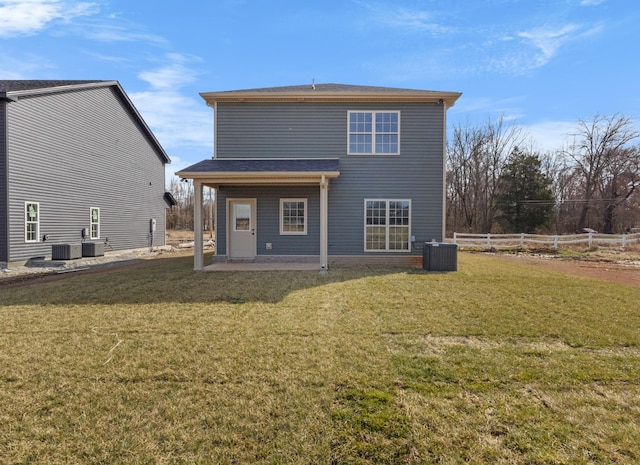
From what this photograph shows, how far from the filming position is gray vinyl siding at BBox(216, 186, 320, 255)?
11.4 metres

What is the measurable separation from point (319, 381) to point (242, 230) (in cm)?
894

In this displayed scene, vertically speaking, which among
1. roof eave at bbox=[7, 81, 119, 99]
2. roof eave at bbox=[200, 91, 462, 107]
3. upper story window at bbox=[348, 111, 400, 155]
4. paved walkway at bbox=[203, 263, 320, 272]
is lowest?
paved walkway at bbox=[203, 263, 320, 272]

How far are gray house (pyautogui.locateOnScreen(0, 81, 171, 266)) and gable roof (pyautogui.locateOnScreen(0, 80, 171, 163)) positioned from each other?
0.03m

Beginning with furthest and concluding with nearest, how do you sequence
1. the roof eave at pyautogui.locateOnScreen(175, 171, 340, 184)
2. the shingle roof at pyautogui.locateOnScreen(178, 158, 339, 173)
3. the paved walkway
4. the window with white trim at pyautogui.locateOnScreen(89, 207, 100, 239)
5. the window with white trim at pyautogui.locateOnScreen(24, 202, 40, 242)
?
the window with white trim at pyautogui.locateOnScreen(89, 207, 100, 239)
the window with white trim at pyautogui.locateOnScreen(24, 202, 40, 242)
the paved walkway
the shingle roof at pyautogui.locateOnScreen(178, 158, 339, 173)
the roof eave at pyautogui.locateOnScreen(175, 171, 340, 184)

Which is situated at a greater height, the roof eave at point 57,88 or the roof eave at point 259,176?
the roof eave at point 57,88

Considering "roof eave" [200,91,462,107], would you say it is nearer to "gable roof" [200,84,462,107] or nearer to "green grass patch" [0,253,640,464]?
"gable roof" [200,84,462,107]

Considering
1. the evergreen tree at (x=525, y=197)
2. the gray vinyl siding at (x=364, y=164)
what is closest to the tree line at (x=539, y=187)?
the evergreen tree at (x=525, y=197)

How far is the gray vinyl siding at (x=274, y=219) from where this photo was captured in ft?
37.6

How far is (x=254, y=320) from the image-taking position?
5180 millimetres

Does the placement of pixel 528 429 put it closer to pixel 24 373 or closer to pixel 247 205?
pixel 24 373

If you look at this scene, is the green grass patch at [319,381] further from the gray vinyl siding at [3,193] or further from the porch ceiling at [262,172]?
the gray vinyl siding at [3,193]

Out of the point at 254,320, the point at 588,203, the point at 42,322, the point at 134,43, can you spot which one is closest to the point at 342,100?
the point at 134,43

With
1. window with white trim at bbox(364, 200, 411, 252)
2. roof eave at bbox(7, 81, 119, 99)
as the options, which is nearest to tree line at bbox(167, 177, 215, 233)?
roof eave at bbox(7, 81, 119, 99)

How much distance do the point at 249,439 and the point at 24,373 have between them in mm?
2666
